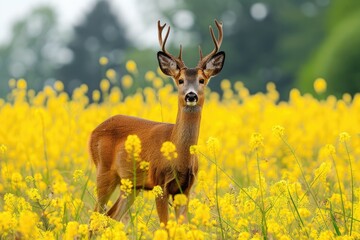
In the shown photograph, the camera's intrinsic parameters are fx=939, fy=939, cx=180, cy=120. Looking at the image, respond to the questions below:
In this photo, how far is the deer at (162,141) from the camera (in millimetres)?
6086

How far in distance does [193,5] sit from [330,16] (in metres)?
14.1

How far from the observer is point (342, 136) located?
555 centimetres

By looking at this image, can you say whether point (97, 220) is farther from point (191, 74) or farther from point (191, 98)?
point (191, 74)

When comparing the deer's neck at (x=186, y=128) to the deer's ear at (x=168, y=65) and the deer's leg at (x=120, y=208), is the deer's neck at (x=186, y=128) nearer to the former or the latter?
the deer's ear at (x=168, y=65)

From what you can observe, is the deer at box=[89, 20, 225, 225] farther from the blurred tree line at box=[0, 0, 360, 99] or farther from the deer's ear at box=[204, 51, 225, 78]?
the blurred tree line at box=[0, 0, 360, 99]

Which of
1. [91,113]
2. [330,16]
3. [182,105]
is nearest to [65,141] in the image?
[91,113]

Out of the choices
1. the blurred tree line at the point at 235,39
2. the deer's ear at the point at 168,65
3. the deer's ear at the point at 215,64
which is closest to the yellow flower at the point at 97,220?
the deer's ear at the point at 168,65

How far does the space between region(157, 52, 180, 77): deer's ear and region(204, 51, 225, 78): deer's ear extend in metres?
0.21

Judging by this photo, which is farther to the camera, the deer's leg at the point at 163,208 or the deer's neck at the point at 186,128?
the deer's neck at the point at 186,128

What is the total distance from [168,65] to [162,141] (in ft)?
1.74

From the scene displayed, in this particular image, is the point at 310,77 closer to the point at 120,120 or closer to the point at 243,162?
the point at 243,162

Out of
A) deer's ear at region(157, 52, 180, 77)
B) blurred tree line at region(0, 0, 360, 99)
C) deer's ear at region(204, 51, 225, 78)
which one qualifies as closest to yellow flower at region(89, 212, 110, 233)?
Result: deer's ear at region(157, 52, 180, 77)

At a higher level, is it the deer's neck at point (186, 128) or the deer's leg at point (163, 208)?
the deer's neck at point (186, 128)

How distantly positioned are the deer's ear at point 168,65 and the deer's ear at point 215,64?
211 millimetres
